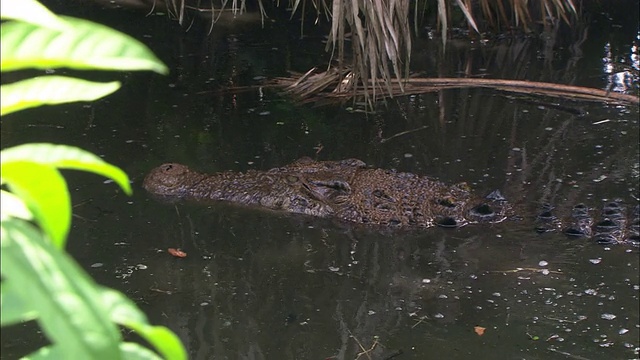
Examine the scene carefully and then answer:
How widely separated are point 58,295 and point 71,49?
0.45 feet

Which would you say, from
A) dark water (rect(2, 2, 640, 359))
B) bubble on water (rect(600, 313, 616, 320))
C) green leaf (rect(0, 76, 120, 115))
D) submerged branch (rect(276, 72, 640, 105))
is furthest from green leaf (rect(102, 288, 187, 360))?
submerged branch (rect(276, 72, 640, 105))

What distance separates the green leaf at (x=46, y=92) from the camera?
428mm

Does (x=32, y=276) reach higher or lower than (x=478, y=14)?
higher

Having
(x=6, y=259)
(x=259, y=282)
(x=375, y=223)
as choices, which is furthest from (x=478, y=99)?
(x=6, y=259)

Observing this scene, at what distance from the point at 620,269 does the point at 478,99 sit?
2328 mm

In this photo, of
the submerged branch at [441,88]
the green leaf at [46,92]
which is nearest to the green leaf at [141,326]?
the green leaf at [46,92]

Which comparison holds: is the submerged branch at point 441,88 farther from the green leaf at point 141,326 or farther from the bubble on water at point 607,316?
the green leaf at point 141,326

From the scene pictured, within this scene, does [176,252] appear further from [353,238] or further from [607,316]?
[607,316]

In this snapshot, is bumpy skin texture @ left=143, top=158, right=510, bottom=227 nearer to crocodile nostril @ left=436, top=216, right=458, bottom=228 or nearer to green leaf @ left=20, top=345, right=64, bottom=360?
crocodile nostril @ left=436, top=216, right=458, bottom=228

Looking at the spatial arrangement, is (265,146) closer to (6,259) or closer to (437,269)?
(437,269)

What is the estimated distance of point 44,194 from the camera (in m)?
0.37

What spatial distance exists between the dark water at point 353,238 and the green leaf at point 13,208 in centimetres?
236

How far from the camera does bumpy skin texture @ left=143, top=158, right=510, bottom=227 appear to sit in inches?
147

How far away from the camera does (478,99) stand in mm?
5473
